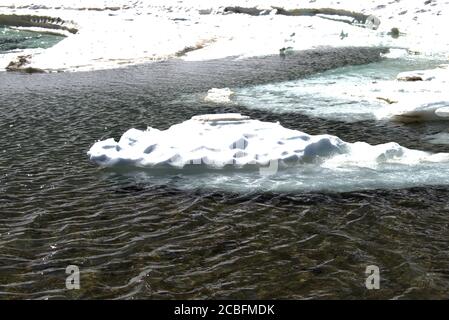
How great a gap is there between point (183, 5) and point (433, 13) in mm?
35247

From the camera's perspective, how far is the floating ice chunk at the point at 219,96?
26.7 meters

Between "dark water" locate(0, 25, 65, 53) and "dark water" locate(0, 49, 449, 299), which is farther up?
"dark water" locate(0, 25, 65, 53)

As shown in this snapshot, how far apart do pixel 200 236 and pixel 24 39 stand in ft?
188

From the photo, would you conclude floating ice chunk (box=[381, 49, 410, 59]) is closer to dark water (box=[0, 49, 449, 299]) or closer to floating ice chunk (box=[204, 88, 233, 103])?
floating ice chunk (box=[204, 88, 233, 103])

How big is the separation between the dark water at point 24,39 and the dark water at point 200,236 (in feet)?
129

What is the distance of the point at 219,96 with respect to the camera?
2741 cm

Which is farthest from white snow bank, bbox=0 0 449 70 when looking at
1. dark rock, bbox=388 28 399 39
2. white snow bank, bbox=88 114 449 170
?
white snow bank, bbox=88 114 449 170

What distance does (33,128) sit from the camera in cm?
2134

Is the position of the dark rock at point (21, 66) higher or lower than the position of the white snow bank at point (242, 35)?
lower

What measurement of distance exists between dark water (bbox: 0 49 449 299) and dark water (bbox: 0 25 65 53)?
39.3 meters

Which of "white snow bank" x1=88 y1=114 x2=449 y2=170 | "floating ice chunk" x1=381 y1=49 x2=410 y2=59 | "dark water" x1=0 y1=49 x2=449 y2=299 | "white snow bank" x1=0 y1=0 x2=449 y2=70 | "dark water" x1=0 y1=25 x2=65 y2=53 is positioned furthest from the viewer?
"dark water" x1=0 y1=25 x2=65 y2=53

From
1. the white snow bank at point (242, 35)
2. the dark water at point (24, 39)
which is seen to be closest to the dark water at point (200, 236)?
the white snow bank at point (242, 35)

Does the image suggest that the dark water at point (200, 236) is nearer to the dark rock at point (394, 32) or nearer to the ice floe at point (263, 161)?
the ice floe at point (263, 161)

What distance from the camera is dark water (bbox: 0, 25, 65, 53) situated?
54625mm
